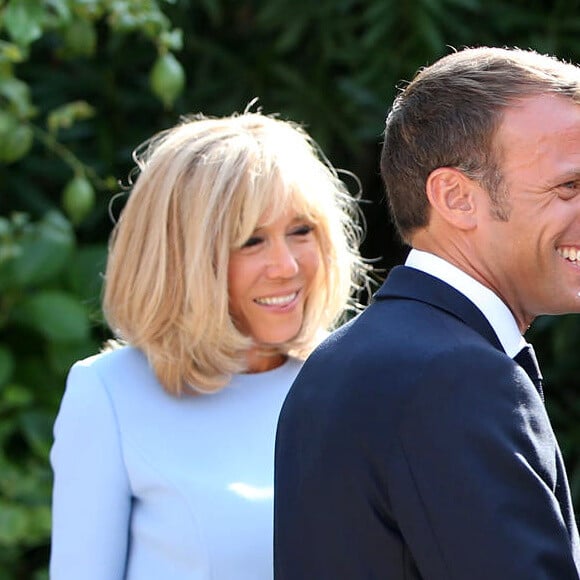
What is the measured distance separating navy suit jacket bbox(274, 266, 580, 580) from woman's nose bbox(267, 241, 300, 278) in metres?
0.82

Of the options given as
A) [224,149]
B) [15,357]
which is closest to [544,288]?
[224,149]

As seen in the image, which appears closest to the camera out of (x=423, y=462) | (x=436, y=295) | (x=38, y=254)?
(x=423, y=462)

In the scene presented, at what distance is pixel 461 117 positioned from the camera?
5.04 ft

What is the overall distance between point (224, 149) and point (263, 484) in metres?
0.59

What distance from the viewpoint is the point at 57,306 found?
345 centimetres

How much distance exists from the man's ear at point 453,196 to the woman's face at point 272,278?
0.77 metres

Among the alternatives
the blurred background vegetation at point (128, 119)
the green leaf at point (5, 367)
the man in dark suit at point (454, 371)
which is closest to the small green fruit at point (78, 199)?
the blurred background vegetation at point (128, 119)

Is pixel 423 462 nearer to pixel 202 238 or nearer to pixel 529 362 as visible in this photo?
pixel 529 362

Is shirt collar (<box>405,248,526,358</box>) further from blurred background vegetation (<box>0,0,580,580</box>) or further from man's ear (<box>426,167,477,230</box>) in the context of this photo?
blurred background vegetation (<box>0,0,580,580</box>)

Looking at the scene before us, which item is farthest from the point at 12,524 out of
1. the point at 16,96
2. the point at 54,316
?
the point at 16,96

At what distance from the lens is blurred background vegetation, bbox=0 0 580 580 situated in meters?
3.41

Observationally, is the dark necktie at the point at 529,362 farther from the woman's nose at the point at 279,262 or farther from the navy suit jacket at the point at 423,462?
the woman's nose at the point at 279,262

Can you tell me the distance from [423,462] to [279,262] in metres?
1.01

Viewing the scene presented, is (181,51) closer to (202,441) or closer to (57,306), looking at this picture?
(57,306)
